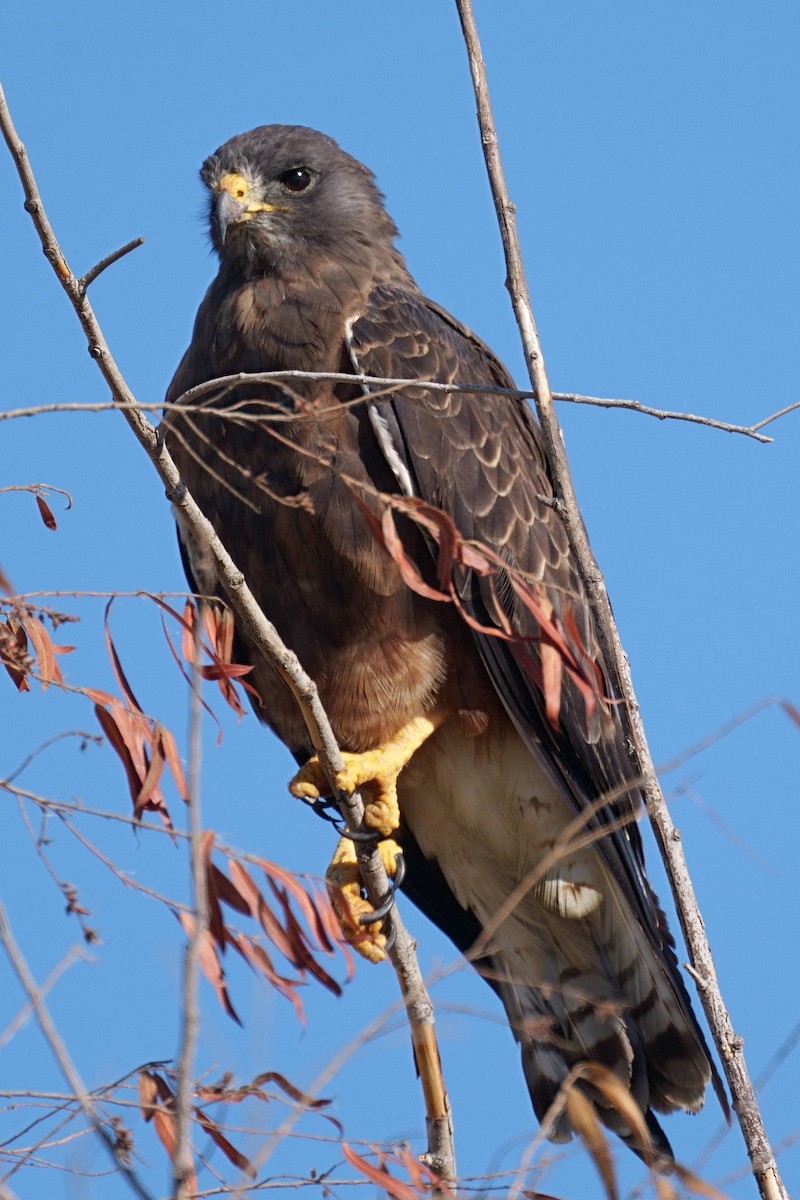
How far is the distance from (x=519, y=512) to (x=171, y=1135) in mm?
2225

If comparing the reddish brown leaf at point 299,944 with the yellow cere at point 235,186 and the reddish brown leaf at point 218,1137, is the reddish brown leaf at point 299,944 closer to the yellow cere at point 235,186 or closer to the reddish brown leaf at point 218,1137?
the reddish brown leaf at point 218,1137

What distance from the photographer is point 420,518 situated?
2479 millimetres

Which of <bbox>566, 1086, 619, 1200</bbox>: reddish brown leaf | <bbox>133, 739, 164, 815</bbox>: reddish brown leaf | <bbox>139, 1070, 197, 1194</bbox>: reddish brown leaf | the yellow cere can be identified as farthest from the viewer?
the yellow cere

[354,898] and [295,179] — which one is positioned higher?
[295,179]

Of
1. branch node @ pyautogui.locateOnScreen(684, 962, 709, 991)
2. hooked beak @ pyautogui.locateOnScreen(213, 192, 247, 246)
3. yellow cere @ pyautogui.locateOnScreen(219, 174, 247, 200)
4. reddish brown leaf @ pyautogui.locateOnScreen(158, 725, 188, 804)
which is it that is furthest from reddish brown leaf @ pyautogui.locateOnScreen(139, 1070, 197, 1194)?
yellow cere @ pyautogui.locateOnScreen(219, 174, 247, 200)

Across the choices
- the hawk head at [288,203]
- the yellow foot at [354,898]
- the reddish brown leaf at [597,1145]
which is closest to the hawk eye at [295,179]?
the hawk head at [288,203]

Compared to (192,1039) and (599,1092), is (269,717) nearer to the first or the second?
(599,1092)

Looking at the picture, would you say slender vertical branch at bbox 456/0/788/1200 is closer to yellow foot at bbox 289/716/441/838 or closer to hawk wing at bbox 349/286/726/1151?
hawk wing at bbox 349/286/726/1151

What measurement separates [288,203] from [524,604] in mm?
1695

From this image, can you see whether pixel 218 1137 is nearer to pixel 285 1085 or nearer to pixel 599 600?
pixel 285 1085

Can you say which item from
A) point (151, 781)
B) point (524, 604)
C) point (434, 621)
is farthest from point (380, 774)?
point (151, 781)

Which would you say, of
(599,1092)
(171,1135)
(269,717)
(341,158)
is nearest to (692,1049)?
(599,1092)

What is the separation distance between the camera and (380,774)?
4.13 meters

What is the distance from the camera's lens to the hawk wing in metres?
4.01
